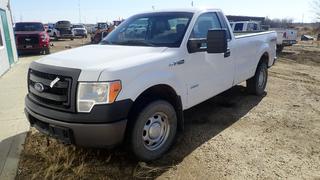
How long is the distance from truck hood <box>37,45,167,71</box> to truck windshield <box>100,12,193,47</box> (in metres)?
0.25

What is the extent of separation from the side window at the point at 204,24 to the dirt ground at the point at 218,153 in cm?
159

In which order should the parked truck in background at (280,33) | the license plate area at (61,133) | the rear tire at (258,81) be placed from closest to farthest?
the license plate area at (61,133), the rear tire at (258,81), the parked truck in background at (280,33)

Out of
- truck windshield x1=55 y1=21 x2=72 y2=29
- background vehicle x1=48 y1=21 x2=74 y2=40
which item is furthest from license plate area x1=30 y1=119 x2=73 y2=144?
truck windshield x1=55 y1=21 x2=72 y2=29

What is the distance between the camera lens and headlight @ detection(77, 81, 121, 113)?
3318 mm

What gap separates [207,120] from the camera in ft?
18.8

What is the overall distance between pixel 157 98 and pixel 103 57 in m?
0.85

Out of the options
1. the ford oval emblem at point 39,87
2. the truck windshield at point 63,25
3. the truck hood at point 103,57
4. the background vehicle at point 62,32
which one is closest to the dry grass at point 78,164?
the ford oval emblem at point 39,87

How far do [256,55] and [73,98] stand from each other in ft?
15.1

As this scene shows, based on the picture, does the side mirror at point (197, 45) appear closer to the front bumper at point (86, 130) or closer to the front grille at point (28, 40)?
the front bumper at point (86, 130)

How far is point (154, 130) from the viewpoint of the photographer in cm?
407

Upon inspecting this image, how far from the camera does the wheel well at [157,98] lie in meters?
3.69

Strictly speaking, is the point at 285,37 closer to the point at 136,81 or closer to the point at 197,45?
the point at 197,45

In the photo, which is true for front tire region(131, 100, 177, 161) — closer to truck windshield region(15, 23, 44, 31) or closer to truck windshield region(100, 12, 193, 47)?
truck windshield region(100, 12, 193, 47)

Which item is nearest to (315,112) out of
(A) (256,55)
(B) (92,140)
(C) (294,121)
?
(C) (294,121)
